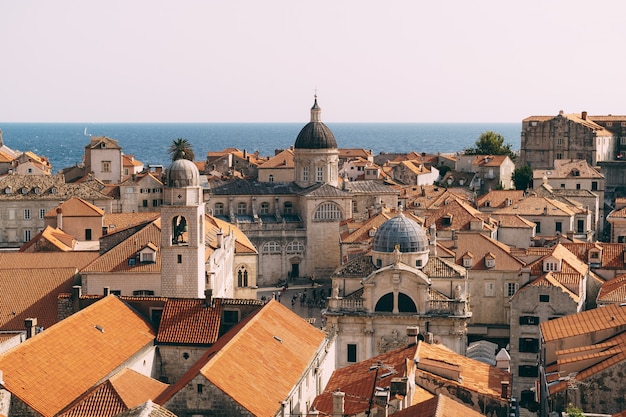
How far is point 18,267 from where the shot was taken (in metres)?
58.0

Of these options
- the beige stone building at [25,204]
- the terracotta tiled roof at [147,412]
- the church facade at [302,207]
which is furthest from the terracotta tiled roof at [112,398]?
the beige stone building at [25,204]

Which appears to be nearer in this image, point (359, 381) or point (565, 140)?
point (359, 381)

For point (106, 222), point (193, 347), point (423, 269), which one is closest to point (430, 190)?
point (106, 222)

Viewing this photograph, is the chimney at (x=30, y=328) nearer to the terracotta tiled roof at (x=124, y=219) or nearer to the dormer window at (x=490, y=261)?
the dormer window at (x=490, y=261)

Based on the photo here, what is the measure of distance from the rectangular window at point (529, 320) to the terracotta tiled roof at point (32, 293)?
77.1 ft

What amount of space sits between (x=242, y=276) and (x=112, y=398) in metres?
42.7

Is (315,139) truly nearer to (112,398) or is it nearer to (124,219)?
(124,219)

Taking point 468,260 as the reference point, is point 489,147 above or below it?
above

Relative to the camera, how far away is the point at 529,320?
189 feet

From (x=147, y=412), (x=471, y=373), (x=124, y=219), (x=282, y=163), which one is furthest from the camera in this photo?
(x=282, y=163)

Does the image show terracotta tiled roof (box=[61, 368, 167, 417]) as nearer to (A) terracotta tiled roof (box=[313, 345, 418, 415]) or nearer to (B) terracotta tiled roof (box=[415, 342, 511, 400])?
(A) terracotta tiled roof (box=[313, 345, 418, 415])

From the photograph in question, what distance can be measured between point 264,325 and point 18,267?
20.9 metres

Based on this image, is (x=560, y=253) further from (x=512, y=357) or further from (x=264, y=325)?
(x=264, y=325)

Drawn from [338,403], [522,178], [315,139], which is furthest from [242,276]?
[522,178]
